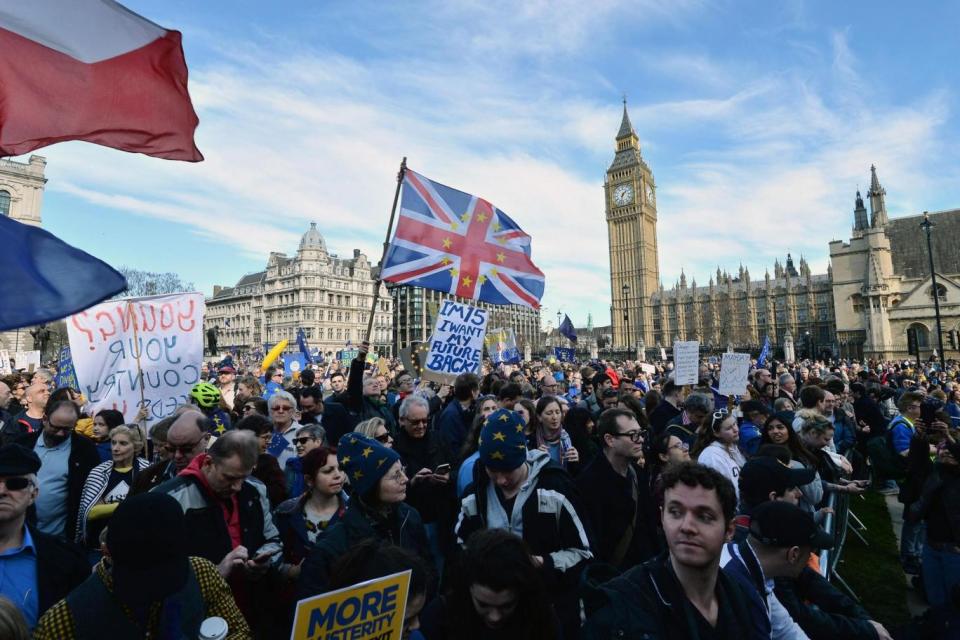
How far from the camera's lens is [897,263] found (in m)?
61.1

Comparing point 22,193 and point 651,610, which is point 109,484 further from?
point 22,193

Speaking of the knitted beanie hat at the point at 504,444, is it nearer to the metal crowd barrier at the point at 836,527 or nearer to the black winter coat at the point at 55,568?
the black winter coat at the point at 55,568

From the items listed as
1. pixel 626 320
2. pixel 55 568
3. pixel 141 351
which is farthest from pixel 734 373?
pixel 626 320

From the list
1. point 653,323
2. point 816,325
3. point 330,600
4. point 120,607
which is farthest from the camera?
point 653,323

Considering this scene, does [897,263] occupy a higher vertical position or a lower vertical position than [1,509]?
higher

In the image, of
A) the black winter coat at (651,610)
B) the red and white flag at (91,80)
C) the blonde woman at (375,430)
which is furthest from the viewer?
the blonde woman at (375,430)

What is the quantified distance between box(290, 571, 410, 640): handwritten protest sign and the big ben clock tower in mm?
94027

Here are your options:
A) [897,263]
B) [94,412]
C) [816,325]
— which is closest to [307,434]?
[94,412]

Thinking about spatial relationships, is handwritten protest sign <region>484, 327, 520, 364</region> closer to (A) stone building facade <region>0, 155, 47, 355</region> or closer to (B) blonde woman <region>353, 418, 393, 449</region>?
(B) blonde woman <region>353, 418, 393, 449</region>

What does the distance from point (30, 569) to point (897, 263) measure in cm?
7796

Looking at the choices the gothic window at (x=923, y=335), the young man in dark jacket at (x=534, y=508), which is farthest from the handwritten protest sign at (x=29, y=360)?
the gothic window at (x=923, y=335)

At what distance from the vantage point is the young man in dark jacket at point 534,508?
2914 millimetres

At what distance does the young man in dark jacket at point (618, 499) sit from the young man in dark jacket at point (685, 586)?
1463 millimetres

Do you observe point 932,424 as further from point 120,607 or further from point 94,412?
point 94,412
